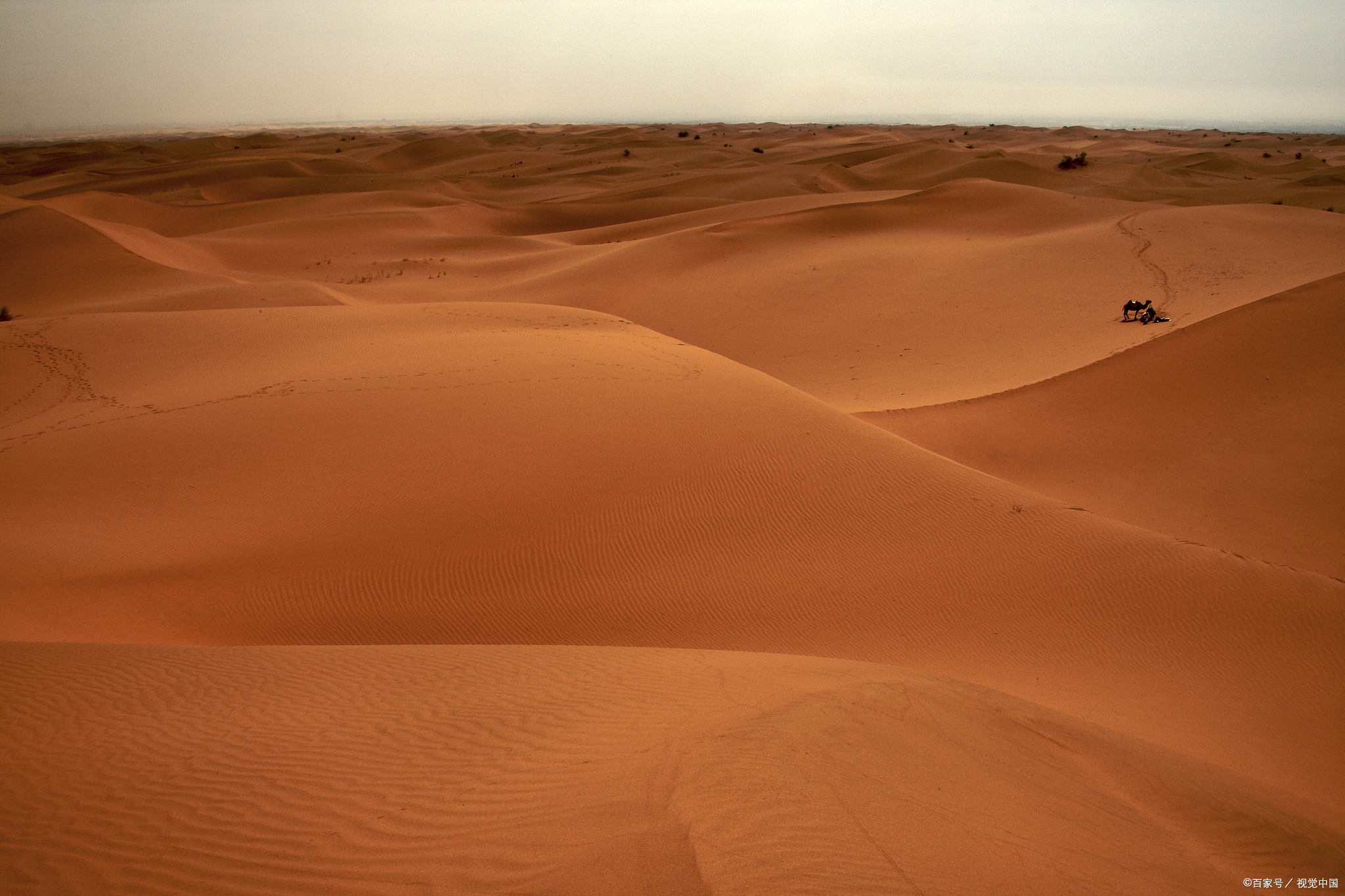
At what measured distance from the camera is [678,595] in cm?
736

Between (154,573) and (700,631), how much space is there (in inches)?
197

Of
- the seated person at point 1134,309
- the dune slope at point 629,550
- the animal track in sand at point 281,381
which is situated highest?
the seated person at point 1134,309

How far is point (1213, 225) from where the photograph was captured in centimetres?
2278

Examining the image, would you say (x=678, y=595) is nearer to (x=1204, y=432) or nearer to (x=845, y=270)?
(x=1204, y=432)

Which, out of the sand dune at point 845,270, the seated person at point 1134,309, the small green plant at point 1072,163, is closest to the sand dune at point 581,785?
the sand dune at point 845,270

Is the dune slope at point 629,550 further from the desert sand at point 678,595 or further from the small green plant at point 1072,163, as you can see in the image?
A: the small green plant at point 1072,163

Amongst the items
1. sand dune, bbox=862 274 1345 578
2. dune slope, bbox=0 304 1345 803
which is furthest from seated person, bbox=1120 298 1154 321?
dune slope, bbox=0 304 1345 803

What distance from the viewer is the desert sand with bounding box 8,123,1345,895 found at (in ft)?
11.3

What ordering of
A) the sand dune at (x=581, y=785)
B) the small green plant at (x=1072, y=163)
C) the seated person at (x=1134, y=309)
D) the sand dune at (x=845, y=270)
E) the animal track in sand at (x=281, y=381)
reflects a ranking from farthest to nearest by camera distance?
the small green plant at (x=1072, y=163)
the sand dune at (x=845, y=270)
the seated person at (x=1134, y=309)
the animal track in sand at (x=281, y=381)
the sand dune at (x=581, y=785)

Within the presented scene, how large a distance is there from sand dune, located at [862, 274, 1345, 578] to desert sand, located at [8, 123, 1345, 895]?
7 centimetres

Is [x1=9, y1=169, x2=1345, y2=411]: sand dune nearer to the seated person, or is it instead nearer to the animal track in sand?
the seated person

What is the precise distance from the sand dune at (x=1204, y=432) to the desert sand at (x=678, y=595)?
71 mm

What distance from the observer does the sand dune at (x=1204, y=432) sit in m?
9.70

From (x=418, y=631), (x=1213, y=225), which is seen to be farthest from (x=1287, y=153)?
(x=418, y=631)
